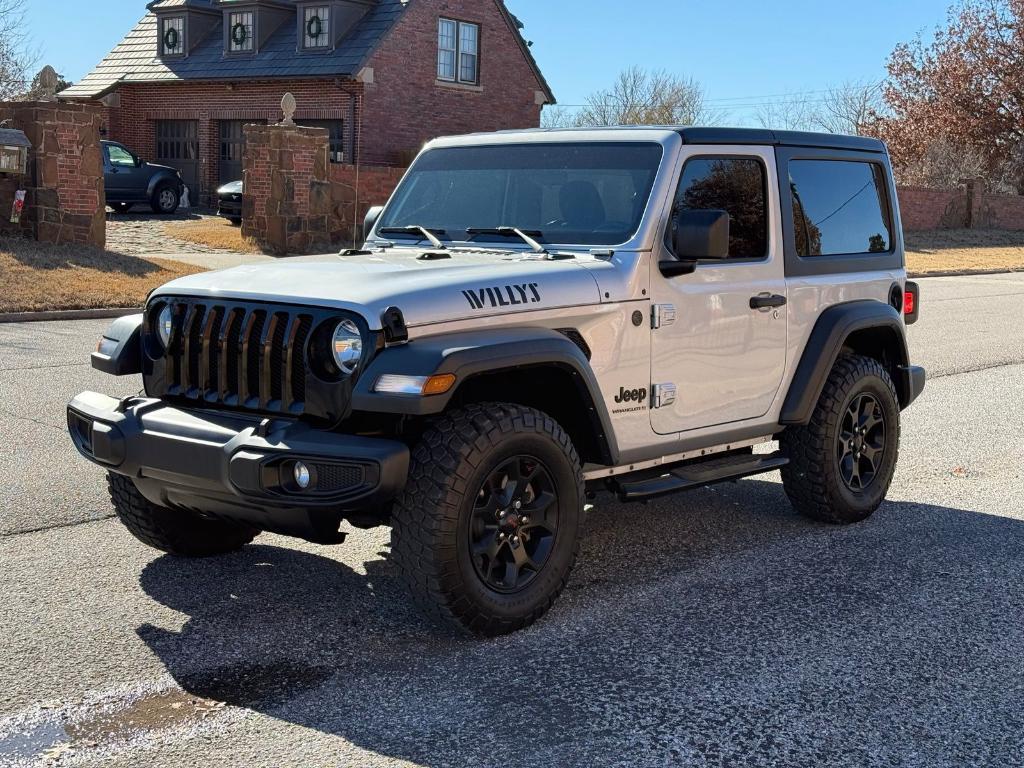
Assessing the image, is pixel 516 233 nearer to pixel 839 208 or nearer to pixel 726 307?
pixel 726 307

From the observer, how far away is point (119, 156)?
96.5 ft

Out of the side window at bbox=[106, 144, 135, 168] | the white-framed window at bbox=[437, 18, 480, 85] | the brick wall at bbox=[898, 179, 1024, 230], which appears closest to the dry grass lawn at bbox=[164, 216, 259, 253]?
the side window at bbox=[106, 144, 135, 168]

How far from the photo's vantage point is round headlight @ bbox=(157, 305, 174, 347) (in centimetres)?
503

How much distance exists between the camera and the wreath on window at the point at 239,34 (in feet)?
113

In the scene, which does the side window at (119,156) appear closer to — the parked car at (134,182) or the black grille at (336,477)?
the parked car at (134,182)

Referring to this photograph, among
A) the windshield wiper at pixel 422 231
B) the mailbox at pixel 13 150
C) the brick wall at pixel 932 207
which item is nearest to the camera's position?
the windshield wiper at pixel 422 231

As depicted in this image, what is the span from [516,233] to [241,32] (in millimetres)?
31223

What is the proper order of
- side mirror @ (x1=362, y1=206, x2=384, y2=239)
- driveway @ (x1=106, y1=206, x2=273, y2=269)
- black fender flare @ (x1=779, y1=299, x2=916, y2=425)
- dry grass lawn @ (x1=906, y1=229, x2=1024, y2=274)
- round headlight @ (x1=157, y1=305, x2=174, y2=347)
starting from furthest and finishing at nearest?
1. dry grass lawn @ (x1=906, y1=229, x2=1024, y2=274)
2. driveway @ (x1=106, y1=206, x2=273, y2=269)
3. side mirror @ (x1=362, y1=206, x2=384, y2=239)
4. black fender flare @ (x1=779, y1=299, x2=916, y2=425)
5. round headlight @ (x1=157, y1=305, x2=174, y2=347)

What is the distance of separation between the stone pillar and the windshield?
675 inches

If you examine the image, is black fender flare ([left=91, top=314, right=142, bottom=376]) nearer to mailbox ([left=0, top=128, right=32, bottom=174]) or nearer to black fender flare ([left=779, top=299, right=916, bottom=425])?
black fender flare ([left=779, top=299, right=916, bottom=425])

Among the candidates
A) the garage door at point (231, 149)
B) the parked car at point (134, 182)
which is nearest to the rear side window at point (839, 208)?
the parked car at point (134, 182)

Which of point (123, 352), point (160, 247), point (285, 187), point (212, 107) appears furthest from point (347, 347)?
point (212, 107)

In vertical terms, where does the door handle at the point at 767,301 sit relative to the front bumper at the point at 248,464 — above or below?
above

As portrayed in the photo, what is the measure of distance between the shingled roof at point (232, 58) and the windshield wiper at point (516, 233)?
26.6 meters
